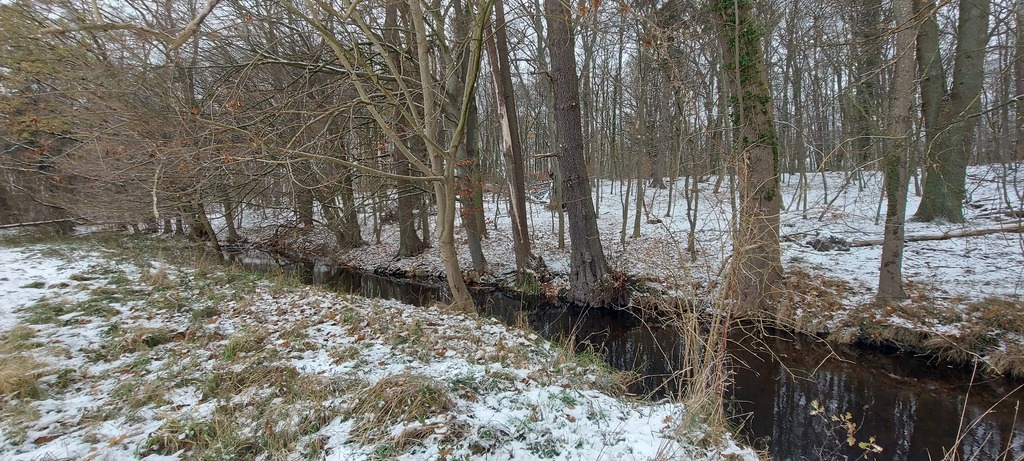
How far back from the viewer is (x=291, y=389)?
342cm

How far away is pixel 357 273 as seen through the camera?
13117 mm

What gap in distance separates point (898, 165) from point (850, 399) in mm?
3746

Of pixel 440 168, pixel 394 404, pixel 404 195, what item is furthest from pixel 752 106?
pixel 394 404

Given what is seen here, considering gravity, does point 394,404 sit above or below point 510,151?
below

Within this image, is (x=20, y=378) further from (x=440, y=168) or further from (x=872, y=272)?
(x=872, y=272)

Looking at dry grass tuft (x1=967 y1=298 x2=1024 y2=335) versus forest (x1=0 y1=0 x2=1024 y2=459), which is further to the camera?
dry grass tuft (x1=967 y1=298 x2=1024 y2=335)

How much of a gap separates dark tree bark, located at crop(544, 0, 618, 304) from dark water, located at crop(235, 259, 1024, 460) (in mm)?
1467

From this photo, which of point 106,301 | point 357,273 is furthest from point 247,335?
point 357,273

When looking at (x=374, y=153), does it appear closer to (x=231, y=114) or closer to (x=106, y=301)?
(x=231, y=114)

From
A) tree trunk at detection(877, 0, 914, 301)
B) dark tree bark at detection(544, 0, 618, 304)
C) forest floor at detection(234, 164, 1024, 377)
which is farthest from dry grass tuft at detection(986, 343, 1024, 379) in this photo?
dark tree bark at detection(544, 0, 618, 304)

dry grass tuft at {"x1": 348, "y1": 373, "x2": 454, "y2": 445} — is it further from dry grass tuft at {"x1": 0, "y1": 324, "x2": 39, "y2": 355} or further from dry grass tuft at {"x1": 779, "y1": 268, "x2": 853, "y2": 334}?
dry grass tuft at {"x1": 779, "y1": 268, "x2": 853, "y2": 334}

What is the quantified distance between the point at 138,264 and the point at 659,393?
9.72m

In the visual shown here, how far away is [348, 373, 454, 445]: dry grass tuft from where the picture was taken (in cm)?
288

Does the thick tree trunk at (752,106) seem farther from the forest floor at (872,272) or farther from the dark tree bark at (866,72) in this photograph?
the dark tree bark at (866,72)
